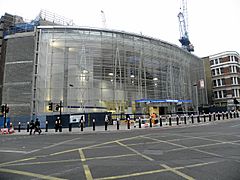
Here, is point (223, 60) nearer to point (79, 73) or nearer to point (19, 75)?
point (79, 73)

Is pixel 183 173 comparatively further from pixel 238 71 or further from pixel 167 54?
pixel 238 71

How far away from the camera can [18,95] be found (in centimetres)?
2938

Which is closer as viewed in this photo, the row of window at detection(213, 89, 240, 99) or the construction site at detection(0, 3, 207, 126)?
the construction site at detection(0, 3, 207, 126)

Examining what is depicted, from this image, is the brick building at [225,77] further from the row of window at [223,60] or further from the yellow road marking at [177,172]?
the yellow road marking at [177,172]

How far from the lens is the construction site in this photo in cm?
2897

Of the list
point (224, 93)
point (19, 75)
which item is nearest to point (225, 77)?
point (224, 93)

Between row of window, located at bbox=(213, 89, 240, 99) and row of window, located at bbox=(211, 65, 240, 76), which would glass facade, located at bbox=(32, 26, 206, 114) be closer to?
row of window, located at bbox=(213, 89, 240, 99)

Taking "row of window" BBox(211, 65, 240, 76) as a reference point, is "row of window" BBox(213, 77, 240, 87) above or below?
below

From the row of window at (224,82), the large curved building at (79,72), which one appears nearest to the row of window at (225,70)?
the row of window at (224,82)

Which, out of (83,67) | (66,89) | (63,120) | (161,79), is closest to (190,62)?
(161,79)

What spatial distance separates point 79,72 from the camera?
3006 centimetres

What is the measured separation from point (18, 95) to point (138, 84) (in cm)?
2111

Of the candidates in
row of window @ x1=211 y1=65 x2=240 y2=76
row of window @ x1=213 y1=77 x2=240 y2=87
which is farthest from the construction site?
row of window @ x1=211 y1=65 x2=240 y2=76

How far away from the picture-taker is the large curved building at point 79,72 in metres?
29.0
